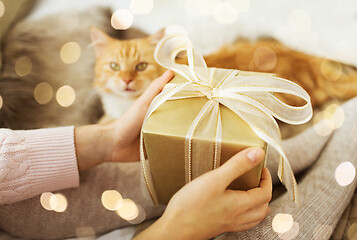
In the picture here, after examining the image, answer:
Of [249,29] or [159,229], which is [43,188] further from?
[249,29]

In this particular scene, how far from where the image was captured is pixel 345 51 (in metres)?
1.14

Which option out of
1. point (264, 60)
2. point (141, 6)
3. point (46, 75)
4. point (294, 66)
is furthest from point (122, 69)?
point (294, 66)

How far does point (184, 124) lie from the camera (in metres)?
0.53

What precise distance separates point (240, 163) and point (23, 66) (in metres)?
0.81

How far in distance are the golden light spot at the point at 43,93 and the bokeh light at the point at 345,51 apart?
1057 millimetres

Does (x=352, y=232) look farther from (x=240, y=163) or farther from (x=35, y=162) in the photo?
(x=35, y=162)

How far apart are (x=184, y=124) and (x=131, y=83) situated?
18.4 inches

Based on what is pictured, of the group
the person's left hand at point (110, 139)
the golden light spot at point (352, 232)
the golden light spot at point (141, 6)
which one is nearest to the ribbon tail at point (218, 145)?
the person's left hand at point (110, 139)

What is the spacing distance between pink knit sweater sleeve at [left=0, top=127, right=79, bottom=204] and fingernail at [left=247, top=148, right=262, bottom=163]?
45 centimetres

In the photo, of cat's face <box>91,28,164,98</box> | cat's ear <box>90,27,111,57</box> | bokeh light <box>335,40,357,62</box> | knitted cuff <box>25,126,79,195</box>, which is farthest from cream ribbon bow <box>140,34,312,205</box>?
bokeh light <box>335,40,357,62</box>

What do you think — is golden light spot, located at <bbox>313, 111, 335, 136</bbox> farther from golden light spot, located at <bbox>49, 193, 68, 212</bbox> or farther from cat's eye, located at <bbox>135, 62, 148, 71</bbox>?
golden light spot, located at <bbox>49, 193, 68, 212</bbox>

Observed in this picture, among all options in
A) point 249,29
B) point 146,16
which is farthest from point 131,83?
point 249,29

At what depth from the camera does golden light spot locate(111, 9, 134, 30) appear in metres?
1.17

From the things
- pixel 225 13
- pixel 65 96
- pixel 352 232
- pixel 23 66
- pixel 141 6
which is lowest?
pixel 352 232
